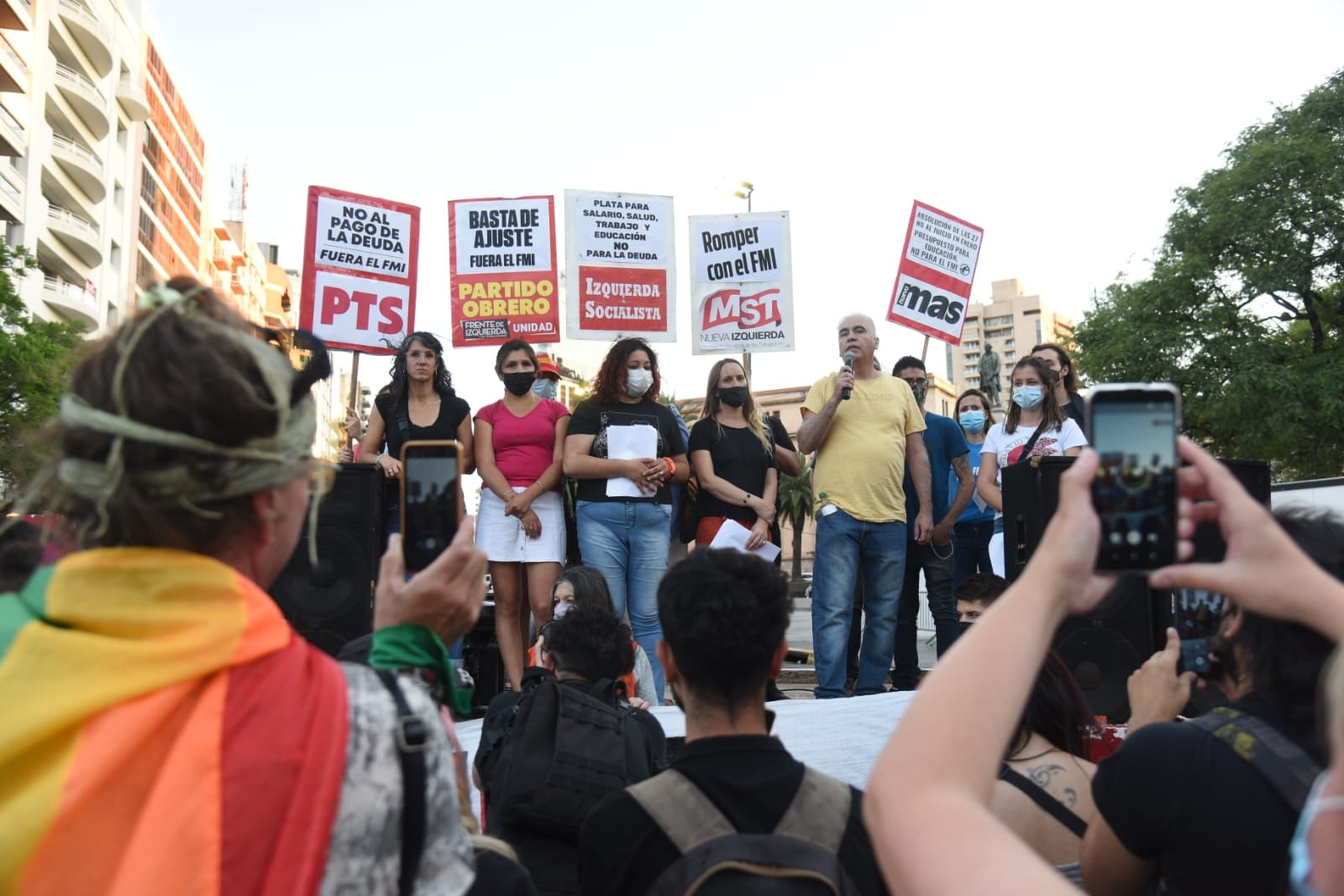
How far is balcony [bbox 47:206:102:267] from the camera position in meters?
46.0

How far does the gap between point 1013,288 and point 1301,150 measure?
131 metres

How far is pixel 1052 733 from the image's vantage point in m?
3.38

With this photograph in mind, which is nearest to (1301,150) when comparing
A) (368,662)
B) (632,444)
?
(632,444)

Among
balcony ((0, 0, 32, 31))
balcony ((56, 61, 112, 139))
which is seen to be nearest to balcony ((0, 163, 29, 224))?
balcony ((0, 0, 32, 31))

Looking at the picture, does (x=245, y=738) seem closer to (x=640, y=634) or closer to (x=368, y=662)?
(x=368, y=662)

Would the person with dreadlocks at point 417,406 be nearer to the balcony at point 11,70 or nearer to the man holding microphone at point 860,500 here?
the man holding microphone at point 860,500

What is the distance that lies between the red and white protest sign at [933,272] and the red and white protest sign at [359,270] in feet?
→ 12.9

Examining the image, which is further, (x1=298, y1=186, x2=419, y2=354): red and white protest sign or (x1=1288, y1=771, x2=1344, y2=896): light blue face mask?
(x1=298, y1=186, x2=419, y2=354): red and white protest sign

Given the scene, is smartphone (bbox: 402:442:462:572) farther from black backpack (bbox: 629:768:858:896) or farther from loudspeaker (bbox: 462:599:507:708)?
loudspeaker (bbox: 462:599:507:708)

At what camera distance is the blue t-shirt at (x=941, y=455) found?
8.00 m

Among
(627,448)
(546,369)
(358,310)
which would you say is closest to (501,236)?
(358,310)

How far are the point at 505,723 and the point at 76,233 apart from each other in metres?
50.5

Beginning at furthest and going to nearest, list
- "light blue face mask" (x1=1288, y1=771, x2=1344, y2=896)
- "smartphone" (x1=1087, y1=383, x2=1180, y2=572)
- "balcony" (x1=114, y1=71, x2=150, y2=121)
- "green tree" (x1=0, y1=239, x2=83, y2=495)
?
"balcony" (x1=114, y1=71, x2=150, y2=121)
"green tree" (x1=0, y1=239, x2=83, y2=495)
"smartphone" (x1=1087, y1=383, x2=1180, y2=572)
"light blue face mask" (x1=1288, y1=771, x2=1344, y2=896)

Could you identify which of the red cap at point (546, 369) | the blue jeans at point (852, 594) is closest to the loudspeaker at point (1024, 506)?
the blue jeans at point (852, 594)
